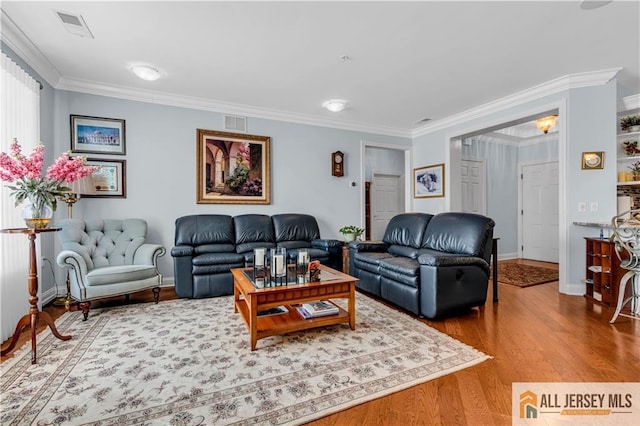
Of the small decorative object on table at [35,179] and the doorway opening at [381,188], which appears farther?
the doorway opening at [381,188]

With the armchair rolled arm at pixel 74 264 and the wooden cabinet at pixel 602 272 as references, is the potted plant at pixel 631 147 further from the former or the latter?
the armchair rolled arm at pixel 74 264

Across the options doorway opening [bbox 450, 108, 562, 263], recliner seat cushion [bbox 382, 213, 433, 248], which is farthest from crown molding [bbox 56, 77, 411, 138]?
recliner seat cushion [bbox 382, 213, 433, 248]

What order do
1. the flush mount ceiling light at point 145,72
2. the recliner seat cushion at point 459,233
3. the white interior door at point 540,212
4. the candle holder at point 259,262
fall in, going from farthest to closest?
the white interior door at point 540,212 → the flush mount ceiling light at point 145,72 → the recliner seat cushion at point 459,233 → the candle holder at point 259,262

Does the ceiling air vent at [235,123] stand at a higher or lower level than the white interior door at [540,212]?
higher

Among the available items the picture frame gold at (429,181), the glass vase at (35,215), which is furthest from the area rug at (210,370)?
the picture frame gold at (429,181)

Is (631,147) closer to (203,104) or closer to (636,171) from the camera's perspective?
(636,171)

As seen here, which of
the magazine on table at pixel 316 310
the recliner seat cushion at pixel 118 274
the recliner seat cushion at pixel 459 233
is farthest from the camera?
the recliner seat cushion at pixel 459 233

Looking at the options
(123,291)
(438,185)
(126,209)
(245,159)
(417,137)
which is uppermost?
(417,137)

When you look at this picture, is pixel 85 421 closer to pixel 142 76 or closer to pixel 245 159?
pixel 142 76

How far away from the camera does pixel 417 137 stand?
6.02 m

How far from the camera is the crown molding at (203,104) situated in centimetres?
379

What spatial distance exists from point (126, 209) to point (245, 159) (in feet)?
5.82

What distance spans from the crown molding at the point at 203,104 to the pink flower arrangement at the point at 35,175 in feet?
6.83

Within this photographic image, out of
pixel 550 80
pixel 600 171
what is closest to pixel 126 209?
pixel 550 80
